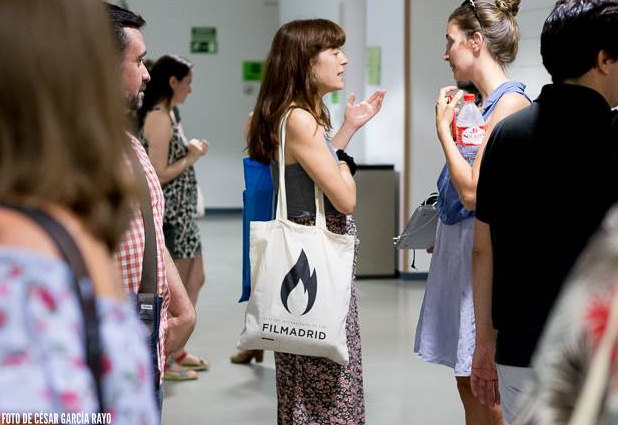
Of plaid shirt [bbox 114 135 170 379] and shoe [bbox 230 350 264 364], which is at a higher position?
plaid shirt [bbox 114 135 170 379]

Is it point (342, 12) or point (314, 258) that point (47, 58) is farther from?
point (342, 12)

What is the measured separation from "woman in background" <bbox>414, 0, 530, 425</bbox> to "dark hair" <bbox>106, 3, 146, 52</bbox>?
3.20 feet

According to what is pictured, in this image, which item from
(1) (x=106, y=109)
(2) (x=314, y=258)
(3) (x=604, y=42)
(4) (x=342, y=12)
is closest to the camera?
(1) (x=106, y=109)

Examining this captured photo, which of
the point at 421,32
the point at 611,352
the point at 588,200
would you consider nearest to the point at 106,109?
the point at 611,352

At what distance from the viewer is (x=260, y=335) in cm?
310

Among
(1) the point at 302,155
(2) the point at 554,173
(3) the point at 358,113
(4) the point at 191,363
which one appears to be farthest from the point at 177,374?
(2) the point at 554,173

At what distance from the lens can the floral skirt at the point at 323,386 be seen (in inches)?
126

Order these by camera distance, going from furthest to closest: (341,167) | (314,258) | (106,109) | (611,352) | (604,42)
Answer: (341,167) < (314,258) < (604,42) < (106,109) < (611,352)

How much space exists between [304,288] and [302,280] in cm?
3

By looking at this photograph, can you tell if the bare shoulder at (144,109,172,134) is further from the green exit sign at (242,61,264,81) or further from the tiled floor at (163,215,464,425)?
the green exit sign at (242,61,264,81)

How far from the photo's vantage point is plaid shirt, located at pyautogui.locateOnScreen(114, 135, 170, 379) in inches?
A: 84.2

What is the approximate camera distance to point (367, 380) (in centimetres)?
518

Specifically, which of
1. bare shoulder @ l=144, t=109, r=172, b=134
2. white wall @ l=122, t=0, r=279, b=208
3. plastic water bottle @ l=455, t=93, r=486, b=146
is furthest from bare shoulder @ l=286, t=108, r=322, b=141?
white wall @ l=122, t=0, r=279, b=208

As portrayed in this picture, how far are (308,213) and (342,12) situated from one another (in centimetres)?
688
